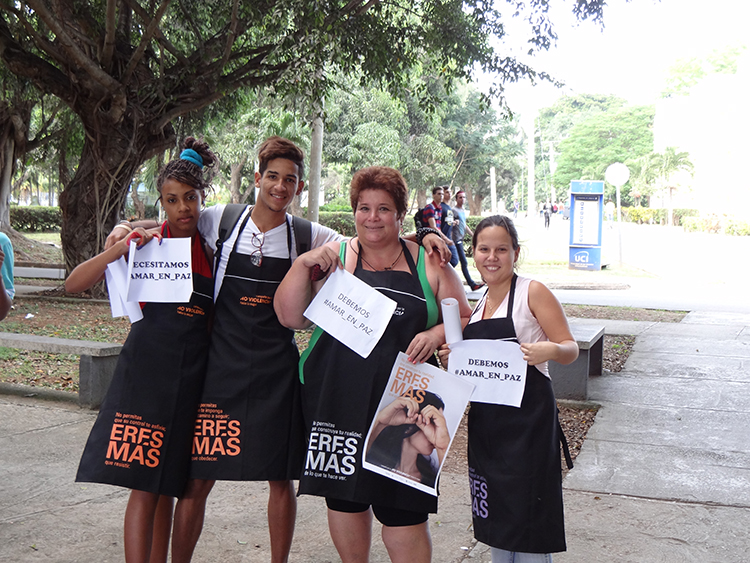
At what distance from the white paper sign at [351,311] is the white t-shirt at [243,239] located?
327mm

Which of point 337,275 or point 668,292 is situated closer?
point 337,275

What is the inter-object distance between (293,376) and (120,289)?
74 centimetres

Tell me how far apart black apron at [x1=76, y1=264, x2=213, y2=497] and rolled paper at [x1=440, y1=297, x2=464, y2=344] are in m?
0.97

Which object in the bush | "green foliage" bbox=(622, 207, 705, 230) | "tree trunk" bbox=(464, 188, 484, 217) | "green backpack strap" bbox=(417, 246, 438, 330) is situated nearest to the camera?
"green backpack strap" bbox=(417, 246, 438, 330)

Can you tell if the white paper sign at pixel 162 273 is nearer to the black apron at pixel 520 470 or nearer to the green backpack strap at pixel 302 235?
the green backpack strap at pixel 302 235

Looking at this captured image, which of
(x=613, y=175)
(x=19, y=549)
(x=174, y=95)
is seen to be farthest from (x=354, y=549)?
(x=613, y=175)

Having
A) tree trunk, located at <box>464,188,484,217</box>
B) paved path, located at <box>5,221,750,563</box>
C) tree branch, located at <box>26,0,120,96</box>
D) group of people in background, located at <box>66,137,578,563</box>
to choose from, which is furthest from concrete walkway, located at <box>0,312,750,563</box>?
tree trunk, located at <box>464,188,484,217</box>

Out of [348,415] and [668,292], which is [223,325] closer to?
[348,415]

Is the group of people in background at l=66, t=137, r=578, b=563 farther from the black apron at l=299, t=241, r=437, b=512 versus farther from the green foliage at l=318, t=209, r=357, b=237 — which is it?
the green foliage at l=318, t=209, r=357, b=237

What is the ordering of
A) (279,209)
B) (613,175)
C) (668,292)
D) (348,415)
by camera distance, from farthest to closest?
(613,175)
(668,292)
(279,209)
(348,415)

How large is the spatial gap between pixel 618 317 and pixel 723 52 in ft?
187

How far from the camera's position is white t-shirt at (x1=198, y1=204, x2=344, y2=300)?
119 inches

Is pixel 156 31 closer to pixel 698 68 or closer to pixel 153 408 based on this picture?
pixel 153 408

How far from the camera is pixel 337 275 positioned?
284cm
